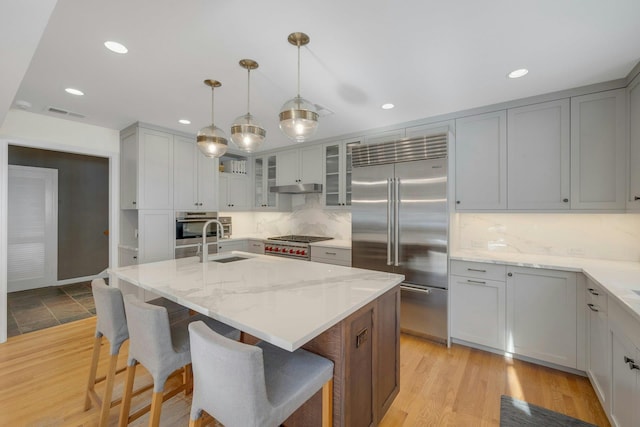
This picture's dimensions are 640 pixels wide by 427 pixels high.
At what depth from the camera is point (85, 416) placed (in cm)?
186

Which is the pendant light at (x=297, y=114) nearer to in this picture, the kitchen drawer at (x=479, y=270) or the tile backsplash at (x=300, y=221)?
the kitchen drawer at (x=479, y=270)

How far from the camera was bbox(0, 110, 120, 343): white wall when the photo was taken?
2957 mm

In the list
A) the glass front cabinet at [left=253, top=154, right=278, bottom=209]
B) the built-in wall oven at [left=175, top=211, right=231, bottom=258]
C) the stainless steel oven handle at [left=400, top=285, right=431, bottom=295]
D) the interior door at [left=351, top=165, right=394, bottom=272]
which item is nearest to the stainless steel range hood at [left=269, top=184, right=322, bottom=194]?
the glass front cabinet at [left=253, top=154, right=278, bottom=209]

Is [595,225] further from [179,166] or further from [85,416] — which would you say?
[179,166]

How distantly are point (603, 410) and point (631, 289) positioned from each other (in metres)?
0.95

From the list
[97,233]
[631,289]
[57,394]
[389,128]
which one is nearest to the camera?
[631,289]

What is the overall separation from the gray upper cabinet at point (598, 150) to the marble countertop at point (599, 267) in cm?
50

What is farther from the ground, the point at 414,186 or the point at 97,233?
the point at 414,186

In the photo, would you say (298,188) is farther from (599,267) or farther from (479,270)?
(599,267)

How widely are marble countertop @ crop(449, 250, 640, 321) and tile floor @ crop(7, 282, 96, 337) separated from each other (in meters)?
4.80

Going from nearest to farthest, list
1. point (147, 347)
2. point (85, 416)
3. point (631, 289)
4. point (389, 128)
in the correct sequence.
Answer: point (147, 347)
point (631, 289)
point (85, 416)
point (389, 128)

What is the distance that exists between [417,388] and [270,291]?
1528 millimetres

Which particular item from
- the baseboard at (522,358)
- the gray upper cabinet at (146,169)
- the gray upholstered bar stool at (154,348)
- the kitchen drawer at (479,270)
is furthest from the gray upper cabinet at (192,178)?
the baseboard at (522,358)

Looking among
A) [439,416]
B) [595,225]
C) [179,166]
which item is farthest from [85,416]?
[595,225]
